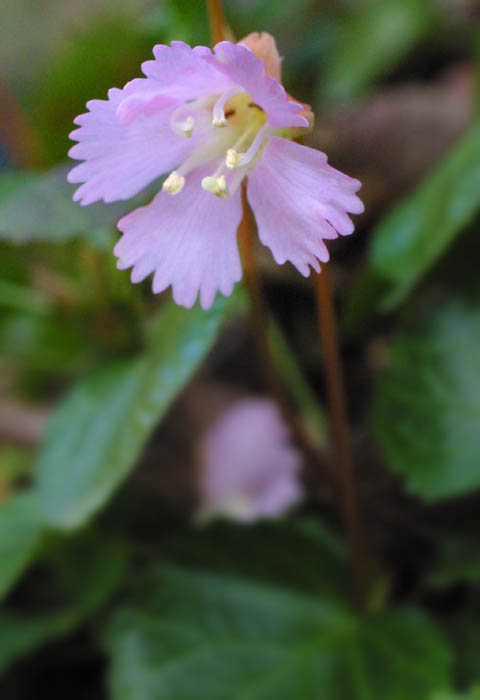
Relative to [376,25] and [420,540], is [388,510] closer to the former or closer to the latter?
[420,540]

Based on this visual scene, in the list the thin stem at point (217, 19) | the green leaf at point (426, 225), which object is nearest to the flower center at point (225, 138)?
the thin stem at point (217, 19)

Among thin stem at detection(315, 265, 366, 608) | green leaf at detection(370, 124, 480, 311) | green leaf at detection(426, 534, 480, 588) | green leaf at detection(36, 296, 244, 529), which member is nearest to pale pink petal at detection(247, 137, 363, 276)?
thin stem at detection(315, 265, 366, 608)

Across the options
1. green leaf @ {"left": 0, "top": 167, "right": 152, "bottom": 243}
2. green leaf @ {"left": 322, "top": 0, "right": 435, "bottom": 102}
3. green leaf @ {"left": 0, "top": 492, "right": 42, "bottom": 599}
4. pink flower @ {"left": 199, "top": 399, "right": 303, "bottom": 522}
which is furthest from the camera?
green leaf @ {"left": 322, "top": 0, "right": 435, "bottom": 102}

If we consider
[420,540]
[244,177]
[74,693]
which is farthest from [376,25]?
[74,693]

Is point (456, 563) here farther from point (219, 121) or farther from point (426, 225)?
point (219, 121)

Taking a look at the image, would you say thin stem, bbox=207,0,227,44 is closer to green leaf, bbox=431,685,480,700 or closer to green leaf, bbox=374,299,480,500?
green leaf, bbox=374,299,480,500
